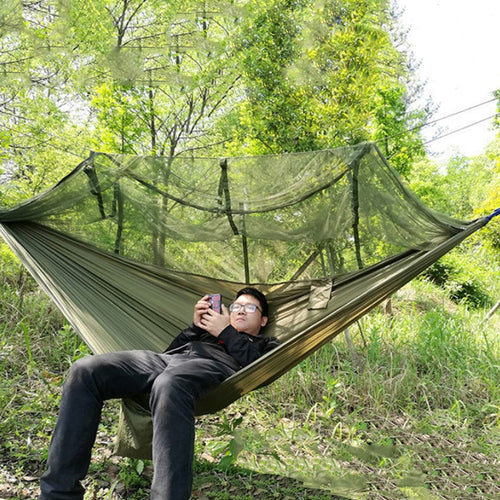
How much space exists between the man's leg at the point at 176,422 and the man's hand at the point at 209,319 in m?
0.33

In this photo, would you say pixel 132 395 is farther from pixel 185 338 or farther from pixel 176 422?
pixel 185 338

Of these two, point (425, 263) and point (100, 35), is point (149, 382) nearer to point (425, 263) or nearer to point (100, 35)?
point (425, 263)

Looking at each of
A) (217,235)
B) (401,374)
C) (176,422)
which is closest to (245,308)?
(217,235)

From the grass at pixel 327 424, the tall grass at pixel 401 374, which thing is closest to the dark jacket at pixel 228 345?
the grass at pixel 327 424

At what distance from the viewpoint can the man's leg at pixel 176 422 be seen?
4.03ft

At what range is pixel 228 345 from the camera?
1.79 m

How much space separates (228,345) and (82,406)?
1.92 ft

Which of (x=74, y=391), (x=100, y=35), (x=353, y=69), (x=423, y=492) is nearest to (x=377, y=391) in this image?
(x=423, y=492)

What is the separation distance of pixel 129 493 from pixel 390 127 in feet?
15.1

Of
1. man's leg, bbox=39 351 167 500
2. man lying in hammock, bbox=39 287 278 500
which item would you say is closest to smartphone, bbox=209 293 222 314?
man lying in hammock, bbox=39 287 278 500

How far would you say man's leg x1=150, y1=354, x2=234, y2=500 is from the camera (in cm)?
123

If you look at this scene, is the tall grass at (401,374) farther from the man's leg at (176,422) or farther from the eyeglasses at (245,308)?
the man's leg at (176,422)

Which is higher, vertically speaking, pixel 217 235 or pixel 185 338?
pixel 217 235

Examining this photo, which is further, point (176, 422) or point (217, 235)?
point (217, 235)
